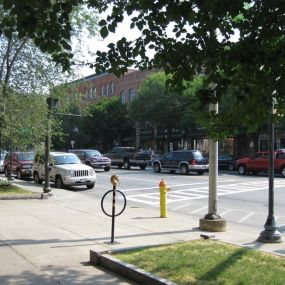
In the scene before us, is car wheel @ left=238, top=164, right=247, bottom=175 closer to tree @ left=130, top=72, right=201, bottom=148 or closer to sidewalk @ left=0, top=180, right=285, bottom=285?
tree @ left=130, top=72, right=201, bottom=148

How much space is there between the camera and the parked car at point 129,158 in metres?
43.5

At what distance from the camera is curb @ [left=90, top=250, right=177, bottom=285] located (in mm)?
6812

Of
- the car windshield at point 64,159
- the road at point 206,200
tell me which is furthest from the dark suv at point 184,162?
the car windshield at point 64,159

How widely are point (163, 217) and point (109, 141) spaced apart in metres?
61.3

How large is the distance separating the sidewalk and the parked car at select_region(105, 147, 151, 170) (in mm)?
27378

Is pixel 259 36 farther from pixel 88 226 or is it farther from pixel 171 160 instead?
pixel 171 160

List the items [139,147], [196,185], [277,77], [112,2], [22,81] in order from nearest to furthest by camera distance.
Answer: [277,77] < [112,2] < [22,81] < [196,185] < [139,147]

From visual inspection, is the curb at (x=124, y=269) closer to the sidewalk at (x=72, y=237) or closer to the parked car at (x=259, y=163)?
the sidewalk at (x=72, y=237)

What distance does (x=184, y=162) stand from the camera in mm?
36125

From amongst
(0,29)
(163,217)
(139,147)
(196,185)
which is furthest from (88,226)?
(139,147)

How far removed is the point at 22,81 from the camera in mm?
19672

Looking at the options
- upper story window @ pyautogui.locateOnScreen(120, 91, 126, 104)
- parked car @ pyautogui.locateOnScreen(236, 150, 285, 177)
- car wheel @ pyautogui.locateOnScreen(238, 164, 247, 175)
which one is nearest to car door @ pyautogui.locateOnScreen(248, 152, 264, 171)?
parked car @ pyautogui.locateOnScreen(236, 150, 285, 177)

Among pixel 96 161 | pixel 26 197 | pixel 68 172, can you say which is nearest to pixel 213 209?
pixel 26 197

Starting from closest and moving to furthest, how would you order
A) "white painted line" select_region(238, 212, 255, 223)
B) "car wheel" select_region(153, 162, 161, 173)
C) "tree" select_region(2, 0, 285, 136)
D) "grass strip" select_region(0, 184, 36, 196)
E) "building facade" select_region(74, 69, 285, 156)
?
"tree" select_region(2, 0, 285, 136)
"white painted line" select_region(238, 212, 255, 223)
"grass strip" select_region(0, 184, 36, 196)
"car wheel" select_region(153, 162, 161, 173)
"building facade" select_region(74, 69, 285, 156)
